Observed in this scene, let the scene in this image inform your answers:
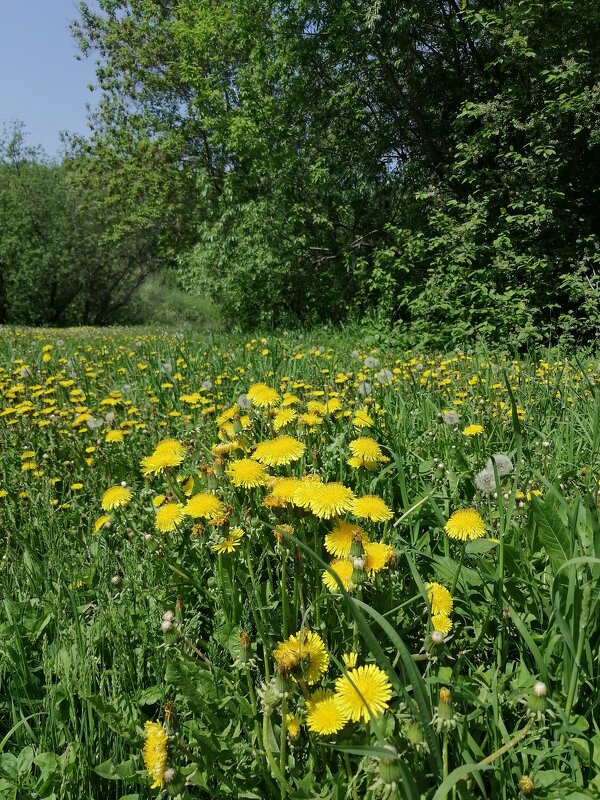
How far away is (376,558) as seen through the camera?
1.03 meters

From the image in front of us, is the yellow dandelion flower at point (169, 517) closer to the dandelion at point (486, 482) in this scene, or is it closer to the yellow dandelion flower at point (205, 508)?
the yellow dandelion flower at point (205, 508)

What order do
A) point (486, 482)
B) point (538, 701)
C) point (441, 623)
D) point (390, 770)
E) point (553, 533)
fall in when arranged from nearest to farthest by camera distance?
point (390, 770) < point (538, 701) < point (441, 623) < point (553, 533) < point (486, 482)

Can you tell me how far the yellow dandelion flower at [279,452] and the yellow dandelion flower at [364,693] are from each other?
556 millimetres

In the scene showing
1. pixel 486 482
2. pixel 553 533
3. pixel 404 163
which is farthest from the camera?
pixel 404 163

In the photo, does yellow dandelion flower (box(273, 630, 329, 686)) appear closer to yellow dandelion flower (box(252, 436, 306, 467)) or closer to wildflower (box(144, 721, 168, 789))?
wildflower (box(144, 721, 168, 789))

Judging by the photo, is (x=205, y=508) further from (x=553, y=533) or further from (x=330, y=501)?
(x=553, y=533)

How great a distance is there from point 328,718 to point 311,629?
335 mm

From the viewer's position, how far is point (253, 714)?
3.33 ft

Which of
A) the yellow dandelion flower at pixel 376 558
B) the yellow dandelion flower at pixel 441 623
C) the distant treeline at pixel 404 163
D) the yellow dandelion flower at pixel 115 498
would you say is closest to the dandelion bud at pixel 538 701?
the yellow dandelion flower at pixel 441 623

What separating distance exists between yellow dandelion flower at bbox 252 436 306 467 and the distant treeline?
12.8 feet

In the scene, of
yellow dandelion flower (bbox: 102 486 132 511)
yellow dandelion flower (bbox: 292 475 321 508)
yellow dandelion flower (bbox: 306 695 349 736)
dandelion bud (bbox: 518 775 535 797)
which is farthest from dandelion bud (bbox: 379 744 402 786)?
yellow dandelion flower (bbox: 102 486 132 511)

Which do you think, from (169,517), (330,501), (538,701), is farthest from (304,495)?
(538,701)

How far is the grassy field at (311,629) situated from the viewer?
2.85 ft

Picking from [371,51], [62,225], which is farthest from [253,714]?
[62,225]
